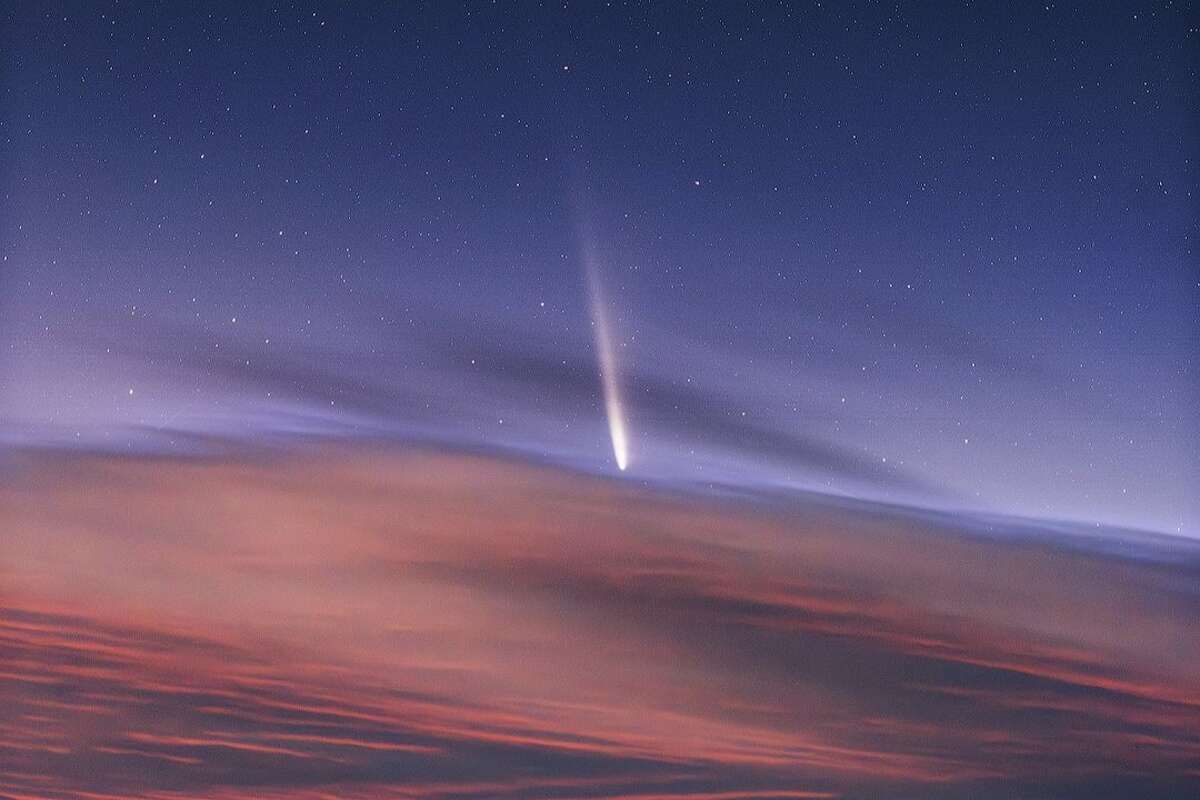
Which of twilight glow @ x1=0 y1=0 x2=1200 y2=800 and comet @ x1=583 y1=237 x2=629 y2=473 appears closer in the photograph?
twilight glow @ x1=0 y1=0 x2=1200 y2=800

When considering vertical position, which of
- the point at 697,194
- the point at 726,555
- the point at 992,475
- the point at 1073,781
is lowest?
the point at 1073,781

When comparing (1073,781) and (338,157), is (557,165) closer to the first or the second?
(338,157)

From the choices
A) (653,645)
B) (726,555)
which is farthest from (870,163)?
(653,645)

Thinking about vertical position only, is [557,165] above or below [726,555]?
above

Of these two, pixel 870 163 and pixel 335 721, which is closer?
pixel 335 721

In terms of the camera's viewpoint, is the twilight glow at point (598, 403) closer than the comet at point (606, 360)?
Yes
